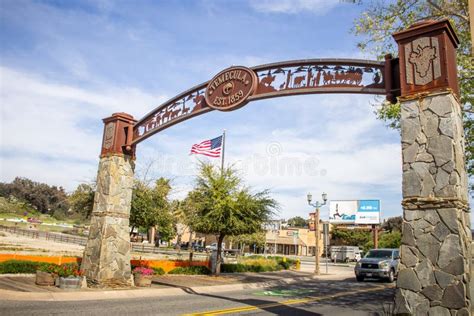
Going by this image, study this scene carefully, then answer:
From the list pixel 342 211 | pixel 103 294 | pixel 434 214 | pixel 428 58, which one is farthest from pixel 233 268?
pixel 342 211

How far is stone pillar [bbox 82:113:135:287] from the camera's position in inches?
522

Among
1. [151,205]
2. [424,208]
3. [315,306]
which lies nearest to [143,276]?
[315,306]

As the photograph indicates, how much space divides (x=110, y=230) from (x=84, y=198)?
16.5 meters

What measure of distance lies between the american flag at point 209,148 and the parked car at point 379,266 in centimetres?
1141

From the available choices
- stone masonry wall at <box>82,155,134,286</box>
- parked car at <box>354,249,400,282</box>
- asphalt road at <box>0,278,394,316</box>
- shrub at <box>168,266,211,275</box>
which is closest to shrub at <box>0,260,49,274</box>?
stone masonry wall at <box>82,155,134,286</box>

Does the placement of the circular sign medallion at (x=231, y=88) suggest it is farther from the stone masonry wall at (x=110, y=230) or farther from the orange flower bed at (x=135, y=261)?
the orange flower bed at (x=135, y=261)

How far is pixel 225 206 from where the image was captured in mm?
20969

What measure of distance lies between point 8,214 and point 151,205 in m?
76.8

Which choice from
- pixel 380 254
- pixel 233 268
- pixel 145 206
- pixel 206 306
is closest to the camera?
pixel 206 306

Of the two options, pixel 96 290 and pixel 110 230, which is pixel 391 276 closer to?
pixel 110 230

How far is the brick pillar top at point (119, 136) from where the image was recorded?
14.3m

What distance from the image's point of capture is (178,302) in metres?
11.6

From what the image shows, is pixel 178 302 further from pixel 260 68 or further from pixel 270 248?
pixel 270 248

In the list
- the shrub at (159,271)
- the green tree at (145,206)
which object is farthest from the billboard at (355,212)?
the shrub at (159,271)
